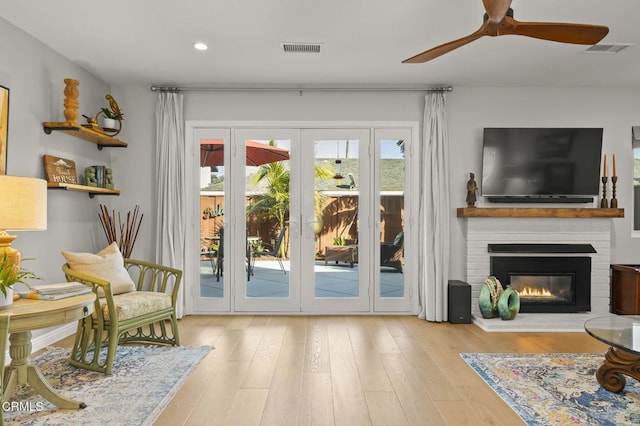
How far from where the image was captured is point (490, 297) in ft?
15.4

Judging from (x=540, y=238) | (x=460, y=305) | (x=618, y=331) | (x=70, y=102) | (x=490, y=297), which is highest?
(x=70, y=102)

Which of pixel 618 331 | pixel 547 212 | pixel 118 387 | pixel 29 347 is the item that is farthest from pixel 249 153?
pixel 618 331

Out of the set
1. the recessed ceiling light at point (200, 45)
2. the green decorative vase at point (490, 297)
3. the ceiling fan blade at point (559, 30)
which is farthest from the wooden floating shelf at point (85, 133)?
the green decorative vase at point (490, 297)

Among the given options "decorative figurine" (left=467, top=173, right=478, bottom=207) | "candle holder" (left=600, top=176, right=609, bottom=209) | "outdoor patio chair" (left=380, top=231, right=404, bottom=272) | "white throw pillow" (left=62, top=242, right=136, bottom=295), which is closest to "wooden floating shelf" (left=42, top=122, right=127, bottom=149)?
"white throw pillow" (left=62, top=242, right=136, bottom=295)

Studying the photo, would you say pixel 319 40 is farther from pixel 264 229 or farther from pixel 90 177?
pixel 90 177

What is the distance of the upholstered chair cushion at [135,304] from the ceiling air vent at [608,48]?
14.2 ft

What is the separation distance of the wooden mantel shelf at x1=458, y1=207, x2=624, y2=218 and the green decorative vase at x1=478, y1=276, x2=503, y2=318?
0.71 m

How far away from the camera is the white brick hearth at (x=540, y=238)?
492cm

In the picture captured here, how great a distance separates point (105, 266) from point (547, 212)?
14.3 feet

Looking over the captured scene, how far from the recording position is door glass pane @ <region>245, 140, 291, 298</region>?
16.9ft

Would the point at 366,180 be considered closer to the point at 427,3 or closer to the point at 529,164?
the point at 529,164

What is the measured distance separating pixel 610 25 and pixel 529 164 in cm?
173

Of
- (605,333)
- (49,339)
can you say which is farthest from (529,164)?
(49,339)

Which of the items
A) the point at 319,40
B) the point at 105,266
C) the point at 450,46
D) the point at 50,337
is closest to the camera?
the point at 450,46
